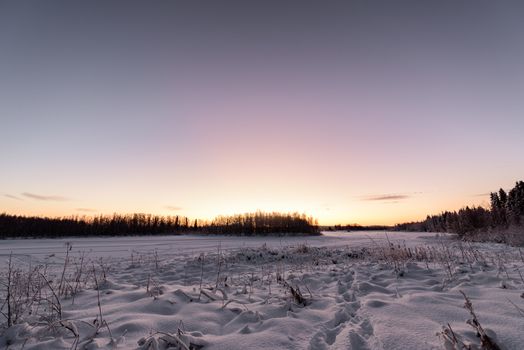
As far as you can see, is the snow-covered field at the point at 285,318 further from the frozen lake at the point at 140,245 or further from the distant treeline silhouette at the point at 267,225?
the distant treeline silhouette at the point at 267,225

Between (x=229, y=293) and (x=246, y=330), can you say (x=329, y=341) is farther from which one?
(x=229, y=293)

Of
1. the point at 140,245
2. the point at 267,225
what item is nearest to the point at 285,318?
the point at 140,245

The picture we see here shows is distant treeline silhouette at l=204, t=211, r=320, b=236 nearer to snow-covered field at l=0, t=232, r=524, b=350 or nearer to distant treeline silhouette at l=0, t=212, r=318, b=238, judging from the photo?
distant treeline silhouette at l=0, t=212, r=318, b=238

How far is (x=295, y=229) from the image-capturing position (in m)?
86.8

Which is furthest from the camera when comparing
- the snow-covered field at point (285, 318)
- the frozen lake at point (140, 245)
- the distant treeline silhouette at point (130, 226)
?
Answer: the distant treeline silhouette at point (130, 226)

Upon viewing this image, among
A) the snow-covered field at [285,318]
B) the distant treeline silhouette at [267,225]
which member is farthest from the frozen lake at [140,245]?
the distant treeline silhouette at [267,225]

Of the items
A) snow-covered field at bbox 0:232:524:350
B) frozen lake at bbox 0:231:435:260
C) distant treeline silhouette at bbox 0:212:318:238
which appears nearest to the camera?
snow-covered field at bbox 0:232:524:350

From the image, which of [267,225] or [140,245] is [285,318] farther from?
[267,225]

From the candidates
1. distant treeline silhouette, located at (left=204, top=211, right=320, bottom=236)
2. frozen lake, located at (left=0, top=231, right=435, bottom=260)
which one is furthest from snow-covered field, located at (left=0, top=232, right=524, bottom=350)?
distant treeline silhouette, located at (left=204, top=211, right=320, bottom=236)

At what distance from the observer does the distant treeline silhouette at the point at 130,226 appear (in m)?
80.5

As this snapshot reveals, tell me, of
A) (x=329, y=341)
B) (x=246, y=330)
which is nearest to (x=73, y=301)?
(x=246, y=330)

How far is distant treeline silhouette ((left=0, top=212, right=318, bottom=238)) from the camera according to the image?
80.5 m

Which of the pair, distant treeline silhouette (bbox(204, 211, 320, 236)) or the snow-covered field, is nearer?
the snow-covered field

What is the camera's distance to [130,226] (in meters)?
99.8
